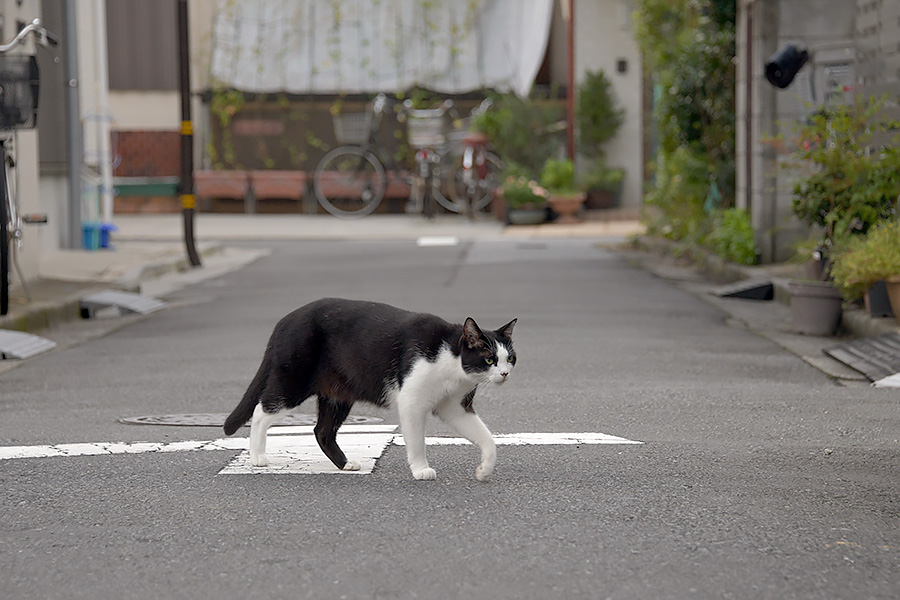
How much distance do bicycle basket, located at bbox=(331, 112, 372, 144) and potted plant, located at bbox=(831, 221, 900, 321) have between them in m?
14.5

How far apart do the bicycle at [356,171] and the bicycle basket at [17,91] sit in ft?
42.5

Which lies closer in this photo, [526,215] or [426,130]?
[526,215]

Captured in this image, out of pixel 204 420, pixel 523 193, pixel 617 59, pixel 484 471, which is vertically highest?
pixel 617 59

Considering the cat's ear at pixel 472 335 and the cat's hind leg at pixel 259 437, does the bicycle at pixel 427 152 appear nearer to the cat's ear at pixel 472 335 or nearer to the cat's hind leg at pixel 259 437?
the cat's hind leg at pixel 259 437

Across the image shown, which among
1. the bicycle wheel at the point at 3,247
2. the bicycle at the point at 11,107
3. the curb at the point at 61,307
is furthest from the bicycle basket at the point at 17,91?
the curb at the point at 61,307

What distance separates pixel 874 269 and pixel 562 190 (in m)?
12.7

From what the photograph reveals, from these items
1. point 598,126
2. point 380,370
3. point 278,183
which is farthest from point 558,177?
point 380,370

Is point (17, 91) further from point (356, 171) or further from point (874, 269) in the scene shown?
point (356, 171)

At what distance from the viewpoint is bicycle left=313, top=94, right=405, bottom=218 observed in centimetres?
2344

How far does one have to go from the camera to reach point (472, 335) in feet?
15.7

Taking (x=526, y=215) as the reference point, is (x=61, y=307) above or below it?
below

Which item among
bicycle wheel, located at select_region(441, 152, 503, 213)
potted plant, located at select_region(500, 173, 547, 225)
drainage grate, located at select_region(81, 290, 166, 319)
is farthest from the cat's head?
bicycle wheel, located at select_region(441, 152, 503, 213)

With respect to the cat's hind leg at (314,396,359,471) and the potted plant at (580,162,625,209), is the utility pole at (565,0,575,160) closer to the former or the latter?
the potted plant at (580,162,625,209)

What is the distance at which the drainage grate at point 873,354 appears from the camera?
26.1 feet
